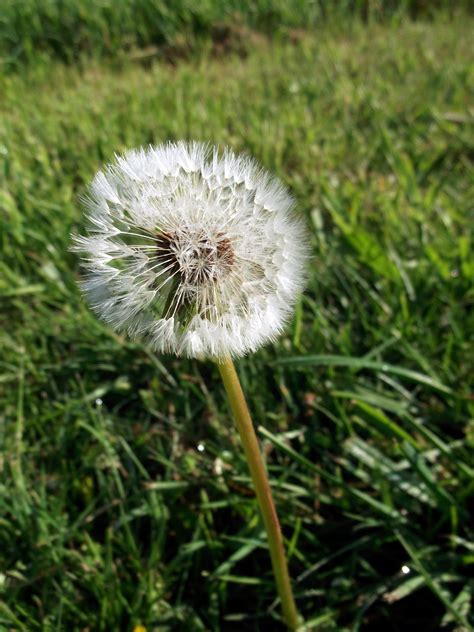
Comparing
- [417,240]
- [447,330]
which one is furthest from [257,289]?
[417,240]

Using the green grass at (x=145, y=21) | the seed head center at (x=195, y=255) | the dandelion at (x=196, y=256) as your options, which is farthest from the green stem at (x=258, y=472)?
the green grass at (x=145, y=21)

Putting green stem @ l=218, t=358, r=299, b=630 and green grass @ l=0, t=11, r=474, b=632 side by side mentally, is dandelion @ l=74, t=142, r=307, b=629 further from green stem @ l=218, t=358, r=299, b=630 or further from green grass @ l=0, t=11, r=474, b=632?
green grass @ l=0, t=11, r=474, b=632

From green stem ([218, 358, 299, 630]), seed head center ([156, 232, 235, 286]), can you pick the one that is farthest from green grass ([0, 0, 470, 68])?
green stem ([218, 358, 299, 630])

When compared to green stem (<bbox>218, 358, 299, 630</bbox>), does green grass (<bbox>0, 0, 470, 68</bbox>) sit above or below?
above

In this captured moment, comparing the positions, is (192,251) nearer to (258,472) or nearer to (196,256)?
→ (196,256)

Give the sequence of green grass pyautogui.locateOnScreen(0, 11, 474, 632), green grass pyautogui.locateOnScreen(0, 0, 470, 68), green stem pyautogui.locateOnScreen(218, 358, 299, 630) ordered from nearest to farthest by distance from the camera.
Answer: green stem pyautogui.locateOnScreen(218, 358, 299, 630) → green grass pyautogui.locateOnScreen(0, 11, 474, 632) → green grass pyautogui.locateOnScreen(0, 0, 470, 68)

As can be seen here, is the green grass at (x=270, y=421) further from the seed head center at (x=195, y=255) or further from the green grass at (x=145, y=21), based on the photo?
the green grass at (x=145, y=21)

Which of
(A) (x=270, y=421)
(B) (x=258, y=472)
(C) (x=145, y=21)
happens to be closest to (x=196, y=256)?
(B) (x=258, y=472)
